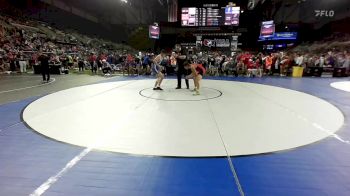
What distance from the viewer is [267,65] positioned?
1642 cm

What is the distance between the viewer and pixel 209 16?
25.1 meters

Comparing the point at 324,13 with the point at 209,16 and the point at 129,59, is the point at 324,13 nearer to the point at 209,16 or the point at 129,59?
the point at 209,16

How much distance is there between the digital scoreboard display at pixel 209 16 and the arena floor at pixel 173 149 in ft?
63.9

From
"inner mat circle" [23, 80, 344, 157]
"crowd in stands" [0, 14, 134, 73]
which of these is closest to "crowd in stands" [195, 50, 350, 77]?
"inner mat circle" [23, 80, 344, 157]

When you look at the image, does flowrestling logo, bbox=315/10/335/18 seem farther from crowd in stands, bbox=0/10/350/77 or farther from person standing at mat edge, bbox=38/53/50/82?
person standing at mat edge, bbox=38/53/50/82

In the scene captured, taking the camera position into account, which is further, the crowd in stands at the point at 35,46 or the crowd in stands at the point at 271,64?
the crowd in stands at the point at 35,46

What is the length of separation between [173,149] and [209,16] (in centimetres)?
2314

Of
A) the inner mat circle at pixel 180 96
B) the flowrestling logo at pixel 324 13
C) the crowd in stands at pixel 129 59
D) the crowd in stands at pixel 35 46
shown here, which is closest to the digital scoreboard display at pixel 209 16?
the crowd in stands at pixel 129 59

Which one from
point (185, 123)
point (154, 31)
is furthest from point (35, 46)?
point (185, 123)

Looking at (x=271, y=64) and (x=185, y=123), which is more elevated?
(x=271, y=64)

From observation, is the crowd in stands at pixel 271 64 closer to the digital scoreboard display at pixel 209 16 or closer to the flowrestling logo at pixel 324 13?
the digital scoreboard display at pixel 209 16

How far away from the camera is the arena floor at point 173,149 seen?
294cm

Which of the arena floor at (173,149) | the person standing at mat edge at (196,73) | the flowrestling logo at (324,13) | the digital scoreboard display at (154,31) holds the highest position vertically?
the flowrestling logo at (324,13)

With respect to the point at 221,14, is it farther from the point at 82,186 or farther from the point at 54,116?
the point at 82,186
